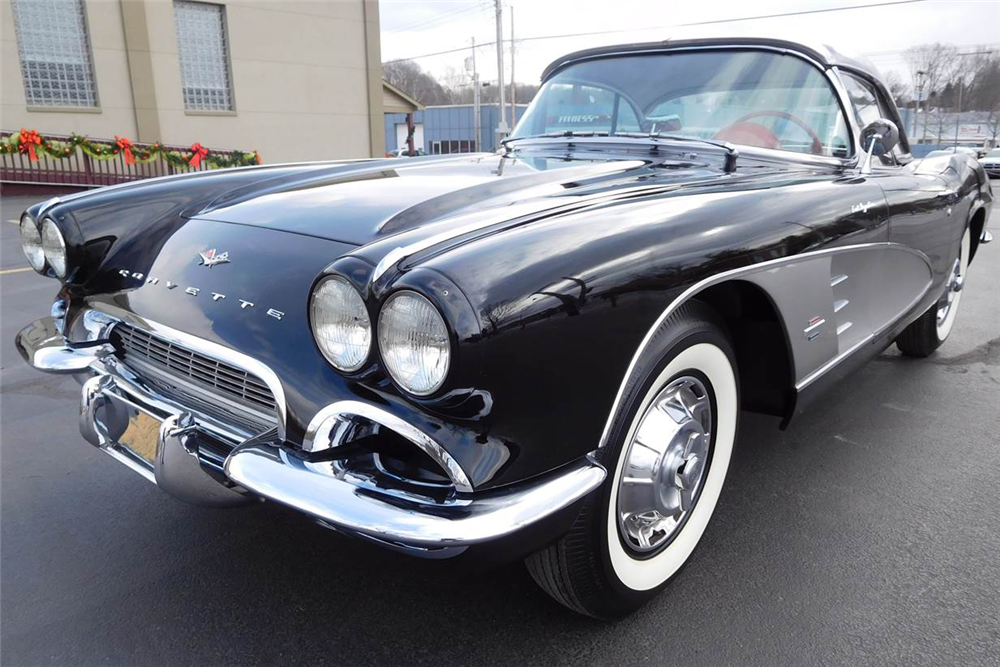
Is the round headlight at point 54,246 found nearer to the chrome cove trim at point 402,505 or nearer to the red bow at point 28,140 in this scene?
the chrome cove trim at point 402,505

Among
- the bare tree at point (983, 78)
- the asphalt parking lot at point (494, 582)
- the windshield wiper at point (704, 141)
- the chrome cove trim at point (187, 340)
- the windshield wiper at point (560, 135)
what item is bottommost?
the asphalt parking lot at point (494, 582)

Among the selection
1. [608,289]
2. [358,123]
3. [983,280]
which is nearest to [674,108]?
[608,289]

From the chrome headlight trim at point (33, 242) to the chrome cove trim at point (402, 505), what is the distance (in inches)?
56.8

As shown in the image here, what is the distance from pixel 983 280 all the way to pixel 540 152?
212 inches

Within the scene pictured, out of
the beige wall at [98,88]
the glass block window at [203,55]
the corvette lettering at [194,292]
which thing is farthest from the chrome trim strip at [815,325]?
the glass block window at [203,55]

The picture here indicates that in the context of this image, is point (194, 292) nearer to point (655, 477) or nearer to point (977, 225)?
point (655, 477)

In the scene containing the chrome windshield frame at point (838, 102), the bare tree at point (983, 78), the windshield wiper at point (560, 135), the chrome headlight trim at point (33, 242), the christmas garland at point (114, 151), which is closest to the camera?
the chrome headlight trim at point (33, 242)

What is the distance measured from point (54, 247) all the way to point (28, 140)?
13.2m

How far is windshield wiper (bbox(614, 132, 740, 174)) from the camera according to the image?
2.48 meters

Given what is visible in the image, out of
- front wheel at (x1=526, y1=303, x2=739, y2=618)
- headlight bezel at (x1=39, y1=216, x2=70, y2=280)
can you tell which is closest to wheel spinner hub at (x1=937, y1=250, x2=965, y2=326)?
front wheel at (x1=526, y1=303, x2=739, y2=618)

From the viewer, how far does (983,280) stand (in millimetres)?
6375

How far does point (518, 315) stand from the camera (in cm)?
136

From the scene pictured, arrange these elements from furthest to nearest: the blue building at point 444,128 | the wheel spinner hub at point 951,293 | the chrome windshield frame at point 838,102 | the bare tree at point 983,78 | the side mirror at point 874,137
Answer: the blue building at point 444,128
the bare tree at point 983,78
the wheel spinner hub at point 951,293
the side mirror at point 874,137
the chrome windshield frame at point 838,102

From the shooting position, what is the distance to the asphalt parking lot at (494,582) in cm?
173
